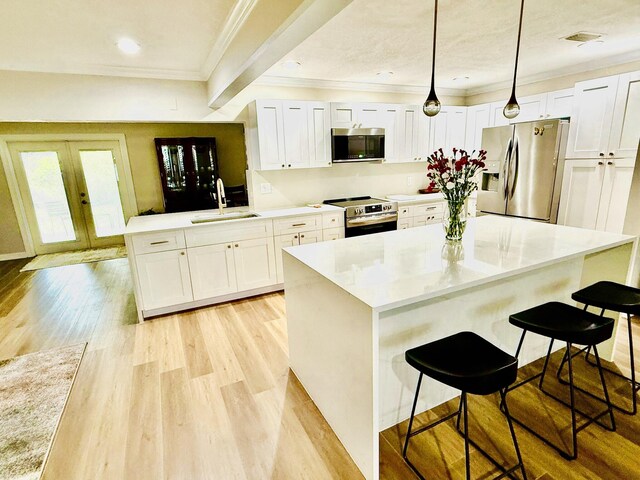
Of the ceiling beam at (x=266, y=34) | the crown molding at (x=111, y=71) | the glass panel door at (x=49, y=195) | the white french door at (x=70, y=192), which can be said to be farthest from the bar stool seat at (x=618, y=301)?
the glass panel door at (x=49, y=195)

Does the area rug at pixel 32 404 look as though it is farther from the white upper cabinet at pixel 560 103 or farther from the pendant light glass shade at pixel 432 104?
the white upper cabinet at pixel 560 103

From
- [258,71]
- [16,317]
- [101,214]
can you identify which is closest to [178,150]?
[101,214]

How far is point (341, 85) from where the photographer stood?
14.1 feet

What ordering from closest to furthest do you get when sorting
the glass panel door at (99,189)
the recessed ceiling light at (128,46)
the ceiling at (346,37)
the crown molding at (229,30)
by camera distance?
the crown molding at (229,30) → the ceiling at (346,37) → the recessed ceiling light at (128,46) → the glass panel door at (99,189)

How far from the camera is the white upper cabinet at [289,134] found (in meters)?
3.72

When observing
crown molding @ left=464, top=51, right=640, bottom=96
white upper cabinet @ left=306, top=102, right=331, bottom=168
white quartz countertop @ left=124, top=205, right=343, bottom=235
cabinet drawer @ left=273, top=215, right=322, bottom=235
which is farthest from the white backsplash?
crown molding @ left=464, top=51, right=640, bottom=96

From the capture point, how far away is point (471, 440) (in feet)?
5.73

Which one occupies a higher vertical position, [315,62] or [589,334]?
[315,62]

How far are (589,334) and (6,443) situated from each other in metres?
3.15

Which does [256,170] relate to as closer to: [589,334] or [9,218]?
[589,334]

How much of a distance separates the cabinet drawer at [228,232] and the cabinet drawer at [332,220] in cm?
66

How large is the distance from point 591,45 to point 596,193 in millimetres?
1454

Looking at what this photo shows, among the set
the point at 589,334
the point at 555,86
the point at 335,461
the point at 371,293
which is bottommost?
the point at 335,461

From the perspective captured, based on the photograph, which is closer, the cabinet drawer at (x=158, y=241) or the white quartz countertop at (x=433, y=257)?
the white quartz countertop at (x=433, y=257)
